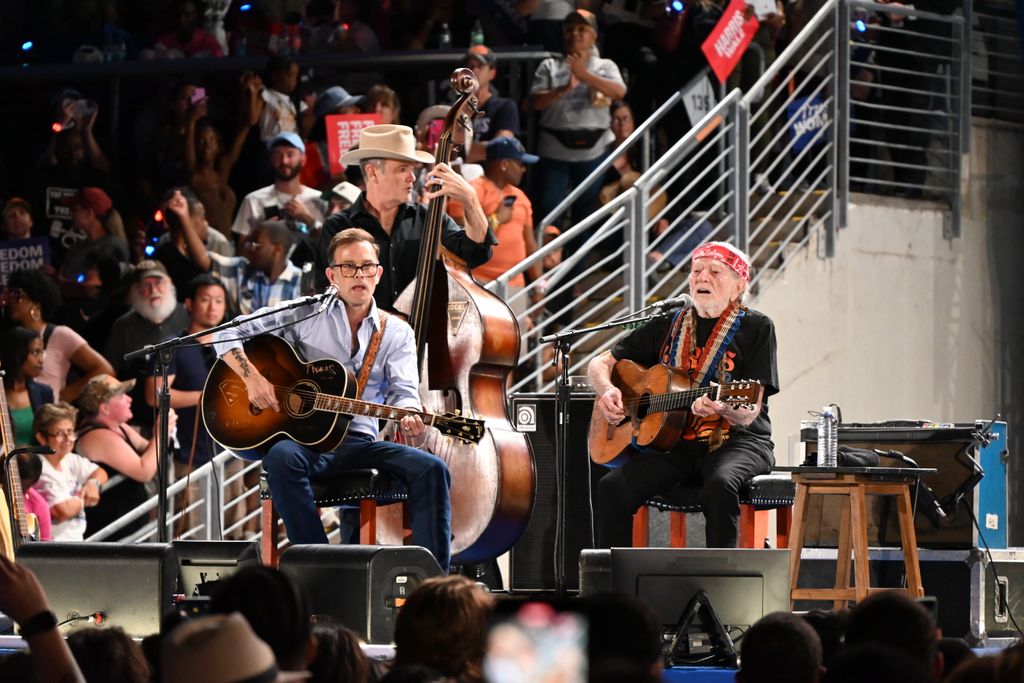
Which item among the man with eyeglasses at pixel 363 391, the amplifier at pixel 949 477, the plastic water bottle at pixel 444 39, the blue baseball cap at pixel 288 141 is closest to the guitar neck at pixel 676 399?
the amplifier at pixel 949 477

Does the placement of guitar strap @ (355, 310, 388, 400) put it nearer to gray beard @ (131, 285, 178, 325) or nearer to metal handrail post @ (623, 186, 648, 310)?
gray beard @ (131, 285, 178, 325)

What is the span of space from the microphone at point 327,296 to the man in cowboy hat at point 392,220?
401 millimetres

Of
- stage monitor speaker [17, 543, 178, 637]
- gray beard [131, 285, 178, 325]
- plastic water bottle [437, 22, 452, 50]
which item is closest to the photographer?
stage monitor speaker [17, 543, 178, 637]

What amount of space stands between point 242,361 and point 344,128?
11.5 feet

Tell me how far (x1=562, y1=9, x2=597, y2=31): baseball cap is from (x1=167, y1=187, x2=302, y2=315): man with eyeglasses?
2164mm

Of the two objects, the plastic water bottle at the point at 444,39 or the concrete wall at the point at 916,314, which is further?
the plastic water bottle at the point at 444,39

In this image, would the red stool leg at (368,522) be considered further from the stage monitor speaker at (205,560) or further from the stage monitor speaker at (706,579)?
the stage monitor speaker at (706,579)

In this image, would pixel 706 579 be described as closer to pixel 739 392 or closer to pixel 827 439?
pixel 739 392

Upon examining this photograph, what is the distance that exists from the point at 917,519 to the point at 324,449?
2.62 meters

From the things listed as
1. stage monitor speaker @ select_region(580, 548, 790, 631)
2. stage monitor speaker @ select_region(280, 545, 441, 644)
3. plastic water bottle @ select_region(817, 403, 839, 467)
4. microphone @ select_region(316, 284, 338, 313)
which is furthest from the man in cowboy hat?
stage monitor speaker @ select_region(580, 548, 790, 631)

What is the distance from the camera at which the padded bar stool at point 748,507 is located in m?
6.98

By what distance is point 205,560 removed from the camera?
19.3 feet

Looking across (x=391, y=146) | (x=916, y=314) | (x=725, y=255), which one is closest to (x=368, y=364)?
(x=391, y=146)

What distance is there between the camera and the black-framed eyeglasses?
273 inches
